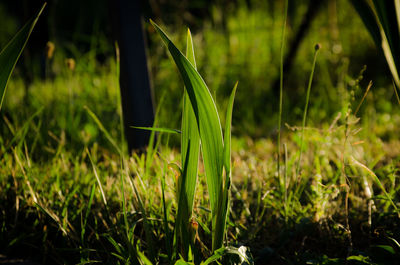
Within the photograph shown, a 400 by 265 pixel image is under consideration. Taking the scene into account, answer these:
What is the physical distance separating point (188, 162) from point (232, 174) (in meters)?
0.72

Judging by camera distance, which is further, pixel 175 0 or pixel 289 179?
pixel 175 0

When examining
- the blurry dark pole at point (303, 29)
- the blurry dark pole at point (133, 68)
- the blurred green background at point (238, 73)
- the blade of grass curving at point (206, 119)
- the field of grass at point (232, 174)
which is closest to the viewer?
the blade of grass curving at point (206, 119)

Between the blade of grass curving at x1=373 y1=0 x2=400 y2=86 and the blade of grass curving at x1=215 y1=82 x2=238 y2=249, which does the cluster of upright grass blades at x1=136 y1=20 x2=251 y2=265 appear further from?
the blade of grass curving at x1=373 y1=0 x2=400 y2=86

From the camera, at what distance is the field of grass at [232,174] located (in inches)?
40.4

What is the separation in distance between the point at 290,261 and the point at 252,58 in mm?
2254

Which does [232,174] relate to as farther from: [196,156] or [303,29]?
[303,29]

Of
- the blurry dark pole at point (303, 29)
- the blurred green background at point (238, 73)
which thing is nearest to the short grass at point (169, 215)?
the blurred green background at point (238, 73)

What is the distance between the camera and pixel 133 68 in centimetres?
152

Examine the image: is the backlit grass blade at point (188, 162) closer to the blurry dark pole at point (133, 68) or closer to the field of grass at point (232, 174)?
the field of grass at point (232, 174)

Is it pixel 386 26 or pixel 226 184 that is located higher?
pixel 386 26

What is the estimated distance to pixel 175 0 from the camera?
3180 millimetres

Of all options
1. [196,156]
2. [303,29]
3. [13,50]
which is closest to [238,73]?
[303,29]

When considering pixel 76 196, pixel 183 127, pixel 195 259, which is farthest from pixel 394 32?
pixel 76 196

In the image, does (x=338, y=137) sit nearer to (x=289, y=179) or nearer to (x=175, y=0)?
(x=289, y=179)
